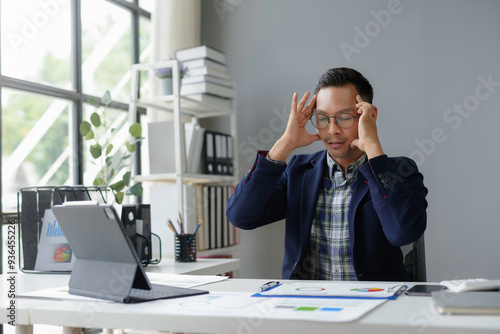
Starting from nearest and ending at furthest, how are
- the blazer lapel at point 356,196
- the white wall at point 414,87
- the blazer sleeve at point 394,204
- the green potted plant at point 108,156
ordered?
the blazer sleeve at point 394,204 → the blazer lapel at point 356,196 → the green potted plant at point 108,156 → the white wall at point 414,87

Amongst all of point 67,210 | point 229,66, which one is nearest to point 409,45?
point 229,66

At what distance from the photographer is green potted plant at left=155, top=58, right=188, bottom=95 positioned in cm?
310

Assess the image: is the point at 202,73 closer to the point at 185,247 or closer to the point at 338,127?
the point at 185,247

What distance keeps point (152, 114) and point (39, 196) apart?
59.3 inches

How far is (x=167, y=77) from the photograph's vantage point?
3.11m

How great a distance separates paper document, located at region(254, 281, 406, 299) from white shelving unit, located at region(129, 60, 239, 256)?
1698mm

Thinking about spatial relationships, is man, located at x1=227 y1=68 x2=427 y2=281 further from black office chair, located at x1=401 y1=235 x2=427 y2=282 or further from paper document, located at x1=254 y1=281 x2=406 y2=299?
paper document, located at x1=254 y1=281 x2=406 y2=299

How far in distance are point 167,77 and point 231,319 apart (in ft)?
7.75

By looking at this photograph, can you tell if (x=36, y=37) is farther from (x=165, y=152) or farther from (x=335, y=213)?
(x=335, y=213)

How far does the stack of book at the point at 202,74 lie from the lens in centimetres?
317

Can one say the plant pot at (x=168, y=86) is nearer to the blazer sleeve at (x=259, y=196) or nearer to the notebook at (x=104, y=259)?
the blazer sleeve at (x=259, y=196)

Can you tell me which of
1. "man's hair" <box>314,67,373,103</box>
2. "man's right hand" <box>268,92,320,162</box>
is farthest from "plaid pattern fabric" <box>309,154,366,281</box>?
"man's hair" <box>314,67,373,103</box>

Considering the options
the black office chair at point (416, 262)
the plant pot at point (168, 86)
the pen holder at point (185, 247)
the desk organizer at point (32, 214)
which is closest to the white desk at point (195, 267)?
the pen holder at point (185, 247)

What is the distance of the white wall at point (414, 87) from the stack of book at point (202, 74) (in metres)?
0.44
